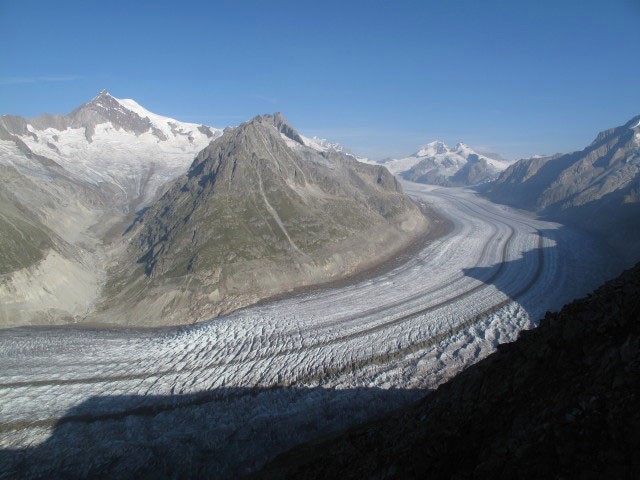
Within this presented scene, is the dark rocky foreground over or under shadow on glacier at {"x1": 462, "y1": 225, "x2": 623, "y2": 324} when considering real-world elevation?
over

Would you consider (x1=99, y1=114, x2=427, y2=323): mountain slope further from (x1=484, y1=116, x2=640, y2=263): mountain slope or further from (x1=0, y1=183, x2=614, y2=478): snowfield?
(x1=484, y1=116, x2=640, y2=263): mountain slope

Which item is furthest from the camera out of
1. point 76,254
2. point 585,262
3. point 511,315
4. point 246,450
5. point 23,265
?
point 76,254

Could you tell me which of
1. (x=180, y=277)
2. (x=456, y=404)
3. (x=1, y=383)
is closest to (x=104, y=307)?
(x=180, y=277)

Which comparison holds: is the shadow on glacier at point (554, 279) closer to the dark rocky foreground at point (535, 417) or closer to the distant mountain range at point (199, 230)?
the distant mountain range at point (199, 230)

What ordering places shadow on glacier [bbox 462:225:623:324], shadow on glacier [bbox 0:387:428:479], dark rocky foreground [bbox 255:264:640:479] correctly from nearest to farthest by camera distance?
dark rocky foreground [bbox 255:264:640:479]
shadow on glacier [bbox 0:387:428:479]
shadow on glacier [bbox 462:225:623:324]

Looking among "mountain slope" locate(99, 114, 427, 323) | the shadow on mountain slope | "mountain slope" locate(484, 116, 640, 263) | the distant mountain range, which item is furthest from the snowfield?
"mountain slope" locate(484, 116, 640, 263)

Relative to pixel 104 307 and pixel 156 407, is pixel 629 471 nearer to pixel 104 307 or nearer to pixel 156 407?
pixel 156 407

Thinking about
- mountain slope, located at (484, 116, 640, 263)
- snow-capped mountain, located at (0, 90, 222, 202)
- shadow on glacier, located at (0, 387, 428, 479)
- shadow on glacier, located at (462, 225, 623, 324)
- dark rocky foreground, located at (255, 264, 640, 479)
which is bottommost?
shadow on glacier, located at (0, 387, 428, 479)
